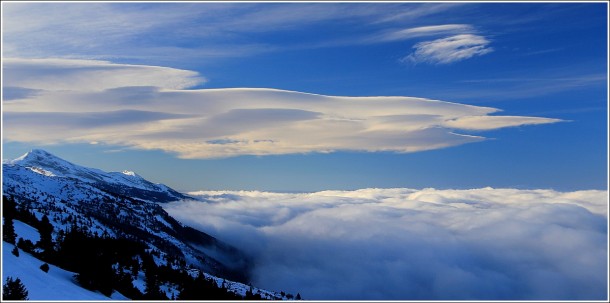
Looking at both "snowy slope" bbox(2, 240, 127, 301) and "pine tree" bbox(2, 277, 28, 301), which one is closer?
"pine tree" bbox(2, 277, 28, 301)

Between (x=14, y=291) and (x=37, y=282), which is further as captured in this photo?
(x=37, y=282)

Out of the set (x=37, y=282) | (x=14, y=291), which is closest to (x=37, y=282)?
(x=37, y=282)

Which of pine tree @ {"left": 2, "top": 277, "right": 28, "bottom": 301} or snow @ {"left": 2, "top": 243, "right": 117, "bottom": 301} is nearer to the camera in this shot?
pine tree @ {"left": 2, "top": 277, "right": 28, "bottom": 301}

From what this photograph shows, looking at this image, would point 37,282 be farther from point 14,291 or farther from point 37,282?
point 14,291

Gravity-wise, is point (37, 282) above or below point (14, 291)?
above

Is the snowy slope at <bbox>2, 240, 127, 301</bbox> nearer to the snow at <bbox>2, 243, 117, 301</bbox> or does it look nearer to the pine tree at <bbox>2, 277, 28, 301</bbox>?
the snow at <bbox>2, 243, 117, 301</bbox>

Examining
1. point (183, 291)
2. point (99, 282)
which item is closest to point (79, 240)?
point (99, 282)

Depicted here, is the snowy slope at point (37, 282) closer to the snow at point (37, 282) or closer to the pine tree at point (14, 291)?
the snow at point (37, 282)

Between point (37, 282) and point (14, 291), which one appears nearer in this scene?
point (14, 291)

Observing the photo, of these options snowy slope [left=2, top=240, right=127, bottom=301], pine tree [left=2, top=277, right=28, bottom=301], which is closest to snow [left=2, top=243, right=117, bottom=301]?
snowy slope [left=2, top=240, right=127, bottom=301]

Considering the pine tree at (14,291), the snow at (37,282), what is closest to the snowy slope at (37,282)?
the snow at (37,282)

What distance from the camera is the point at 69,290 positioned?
102500 mm

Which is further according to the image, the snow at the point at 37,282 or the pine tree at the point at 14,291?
the snow at the point at 37,282

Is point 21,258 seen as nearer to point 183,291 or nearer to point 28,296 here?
point 28,296
